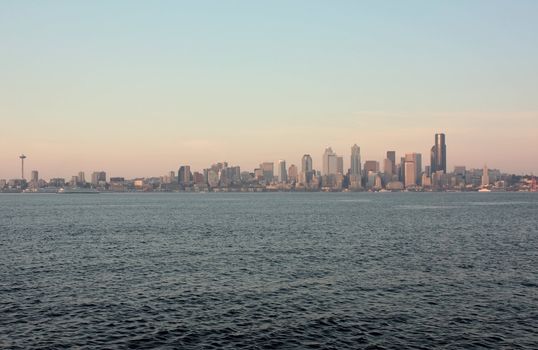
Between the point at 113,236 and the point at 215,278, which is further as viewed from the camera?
the point at 113,236

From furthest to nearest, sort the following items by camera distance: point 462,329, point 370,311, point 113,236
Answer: point 113,236 → point 370,311 → point 462,329

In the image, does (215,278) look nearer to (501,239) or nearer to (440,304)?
(440,304)

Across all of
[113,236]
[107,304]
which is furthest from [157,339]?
[113,236]

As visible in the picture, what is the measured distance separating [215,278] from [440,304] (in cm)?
2702

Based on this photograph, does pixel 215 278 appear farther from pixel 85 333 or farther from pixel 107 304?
pixel 85 333

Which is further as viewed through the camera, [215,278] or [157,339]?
[215,278]

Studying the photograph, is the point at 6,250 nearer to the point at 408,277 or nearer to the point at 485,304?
the point at 408,277

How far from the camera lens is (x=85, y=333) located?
41.2 meters

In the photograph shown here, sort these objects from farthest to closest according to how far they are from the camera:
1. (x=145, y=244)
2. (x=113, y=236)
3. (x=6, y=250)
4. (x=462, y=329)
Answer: (x=113, y=236), (x=145, y=244), (x=6, y=250), (x=462, y=329)

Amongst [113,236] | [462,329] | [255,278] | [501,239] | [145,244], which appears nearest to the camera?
[462,329]

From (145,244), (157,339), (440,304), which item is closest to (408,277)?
(440,304)

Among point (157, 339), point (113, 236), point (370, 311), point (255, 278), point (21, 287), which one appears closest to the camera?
point (157, 339)

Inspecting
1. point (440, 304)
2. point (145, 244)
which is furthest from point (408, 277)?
point (145, 244)

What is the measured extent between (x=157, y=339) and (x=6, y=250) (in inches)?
2418
